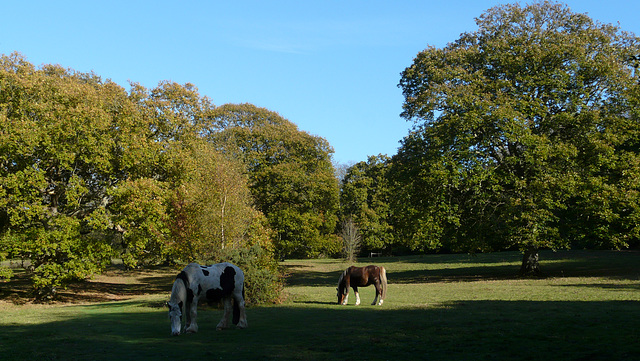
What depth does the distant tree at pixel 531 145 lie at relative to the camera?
31938mm

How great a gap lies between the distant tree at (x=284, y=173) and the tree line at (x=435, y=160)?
15349 mm

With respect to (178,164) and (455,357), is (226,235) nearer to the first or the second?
(178,164)

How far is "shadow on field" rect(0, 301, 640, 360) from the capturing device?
10.4 metres

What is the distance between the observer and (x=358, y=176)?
8175 centimetres

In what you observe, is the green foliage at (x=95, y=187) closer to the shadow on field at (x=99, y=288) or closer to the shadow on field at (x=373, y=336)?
the shadow on field at (x=99, y=288)

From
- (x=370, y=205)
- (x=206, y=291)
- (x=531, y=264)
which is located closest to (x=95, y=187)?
(x=206, y=291)

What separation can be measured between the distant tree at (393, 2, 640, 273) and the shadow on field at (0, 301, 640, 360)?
49.1ft

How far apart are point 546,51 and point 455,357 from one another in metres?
29.6

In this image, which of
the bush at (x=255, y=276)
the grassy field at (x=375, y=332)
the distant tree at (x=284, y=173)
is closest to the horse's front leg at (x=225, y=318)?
the grassy field at (x=375, y=332)

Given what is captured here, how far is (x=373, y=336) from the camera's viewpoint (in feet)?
41.6

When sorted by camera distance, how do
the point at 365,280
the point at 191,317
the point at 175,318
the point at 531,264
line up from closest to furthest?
the point at 175,318 < the point at 191,317 < the point at 365,280 < the point at 531,264

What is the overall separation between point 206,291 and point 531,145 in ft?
79.1

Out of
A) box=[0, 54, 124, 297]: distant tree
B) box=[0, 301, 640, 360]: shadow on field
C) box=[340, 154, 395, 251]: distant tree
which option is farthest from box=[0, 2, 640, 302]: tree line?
box=[340, 154, 395, 251]: distant tree

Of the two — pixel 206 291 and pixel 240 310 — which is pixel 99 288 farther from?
pixel 240 310
